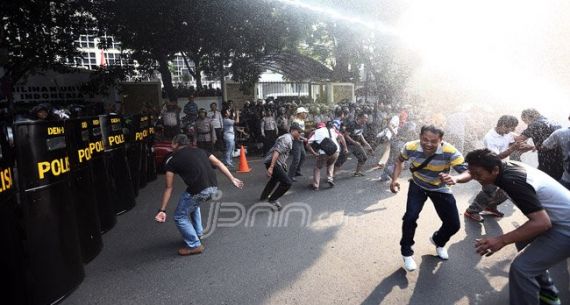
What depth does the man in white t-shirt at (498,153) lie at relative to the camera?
17.5 feet

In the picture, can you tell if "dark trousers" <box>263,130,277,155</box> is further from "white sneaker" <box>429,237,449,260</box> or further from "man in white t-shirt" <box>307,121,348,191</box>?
"white sneaker" <box>429,237,449,260</box>

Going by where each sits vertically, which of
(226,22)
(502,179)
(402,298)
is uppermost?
(226,22)

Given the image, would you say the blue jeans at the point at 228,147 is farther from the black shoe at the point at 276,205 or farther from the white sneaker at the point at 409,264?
the white sneaker at the point at 409,264

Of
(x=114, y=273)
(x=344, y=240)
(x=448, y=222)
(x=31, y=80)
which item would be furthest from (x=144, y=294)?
(x=31, y=80)

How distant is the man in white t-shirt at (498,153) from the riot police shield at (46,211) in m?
5.30

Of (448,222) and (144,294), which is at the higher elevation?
(448,222)

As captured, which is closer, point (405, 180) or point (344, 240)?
point (344, 240)

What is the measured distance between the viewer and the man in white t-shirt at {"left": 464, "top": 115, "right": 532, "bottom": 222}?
17.5ft

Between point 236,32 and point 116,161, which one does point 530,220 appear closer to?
point 116,161

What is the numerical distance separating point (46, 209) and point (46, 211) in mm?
19

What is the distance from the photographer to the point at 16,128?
3352 millimetres

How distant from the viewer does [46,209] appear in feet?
11.7

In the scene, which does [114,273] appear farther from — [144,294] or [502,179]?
[502,179]

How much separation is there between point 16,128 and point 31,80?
43.1 feet
